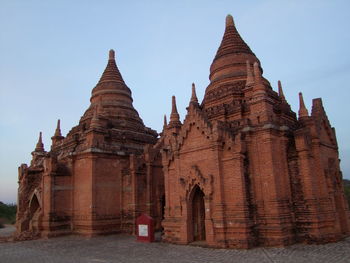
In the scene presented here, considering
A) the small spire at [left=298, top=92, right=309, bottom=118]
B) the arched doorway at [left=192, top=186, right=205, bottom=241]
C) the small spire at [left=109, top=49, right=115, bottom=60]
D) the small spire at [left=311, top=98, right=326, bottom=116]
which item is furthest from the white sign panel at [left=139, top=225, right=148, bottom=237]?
the small spire at [left=109, top=49, right=115, bottom=60]

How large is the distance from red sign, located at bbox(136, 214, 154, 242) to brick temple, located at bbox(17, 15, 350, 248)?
2.88ft

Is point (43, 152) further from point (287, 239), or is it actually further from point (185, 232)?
point (287, 239)

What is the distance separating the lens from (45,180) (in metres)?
23.5

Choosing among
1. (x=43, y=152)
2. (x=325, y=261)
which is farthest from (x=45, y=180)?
(x=325, y=261)

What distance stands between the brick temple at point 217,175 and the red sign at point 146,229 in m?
0.88

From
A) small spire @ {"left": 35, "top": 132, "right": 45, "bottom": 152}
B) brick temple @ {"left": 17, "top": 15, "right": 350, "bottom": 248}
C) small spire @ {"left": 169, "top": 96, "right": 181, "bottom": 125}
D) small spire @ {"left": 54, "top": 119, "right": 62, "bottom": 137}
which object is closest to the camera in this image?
brick temple @ {"left": 17, "top": 15, "right": 350, "bottom": 248}

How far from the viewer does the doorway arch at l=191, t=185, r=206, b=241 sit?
17500 millimetres

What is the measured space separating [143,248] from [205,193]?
412cm

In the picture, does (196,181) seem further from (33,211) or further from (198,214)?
(33,211)

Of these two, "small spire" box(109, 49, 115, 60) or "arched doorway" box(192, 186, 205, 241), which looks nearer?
"arched doorway" box(192, 186, 205, 241)

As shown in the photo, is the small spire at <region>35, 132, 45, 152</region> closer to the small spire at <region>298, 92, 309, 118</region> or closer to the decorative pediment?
the decorative pediment

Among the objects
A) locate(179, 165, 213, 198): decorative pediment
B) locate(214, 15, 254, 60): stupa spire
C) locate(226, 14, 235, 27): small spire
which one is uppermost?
locate(226, 14, 235, 27): small spire

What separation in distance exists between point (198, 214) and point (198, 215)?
0.05 m

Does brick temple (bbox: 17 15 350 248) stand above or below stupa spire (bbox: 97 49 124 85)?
below
